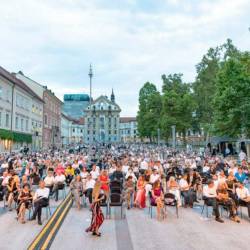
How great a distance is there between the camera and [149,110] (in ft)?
255

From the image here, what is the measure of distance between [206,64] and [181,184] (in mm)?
46075

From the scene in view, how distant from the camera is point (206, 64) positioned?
5625cm

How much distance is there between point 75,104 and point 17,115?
133 meters

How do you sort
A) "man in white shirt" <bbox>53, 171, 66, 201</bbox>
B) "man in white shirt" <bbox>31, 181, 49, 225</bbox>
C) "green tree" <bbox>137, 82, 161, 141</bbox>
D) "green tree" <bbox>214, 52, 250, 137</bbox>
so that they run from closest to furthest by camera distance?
"man in white shirt" <bbox>31, 181, 49, 225</bbox>, "man in white shirt" <bbox>53, 171, 66, 201</bbox>, "green tree" <bbox>214, 52, 250, 137</bbox>, "green tree" <bbox>137, 82, 161, 141</bbox>

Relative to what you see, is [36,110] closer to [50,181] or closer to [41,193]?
[50,181]

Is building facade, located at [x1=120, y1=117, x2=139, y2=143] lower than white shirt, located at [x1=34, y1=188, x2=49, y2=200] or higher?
higher

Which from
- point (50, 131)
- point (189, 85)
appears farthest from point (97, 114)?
point (189, 85)

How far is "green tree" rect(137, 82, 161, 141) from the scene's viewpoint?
75556mm

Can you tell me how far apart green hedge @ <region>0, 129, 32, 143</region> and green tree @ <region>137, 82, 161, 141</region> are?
30900 millimetres

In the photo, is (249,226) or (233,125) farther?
(233,125)

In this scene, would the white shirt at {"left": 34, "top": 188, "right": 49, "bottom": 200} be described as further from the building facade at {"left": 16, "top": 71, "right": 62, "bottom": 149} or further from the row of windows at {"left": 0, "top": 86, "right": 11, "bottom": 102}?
the building facade at {"left": 16, "top": 71, "right": 62, "bottom": 149}

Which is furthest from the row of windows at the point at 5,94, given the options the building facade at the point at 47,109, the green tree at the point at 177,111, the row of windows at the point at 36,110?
the green tree at the point at 177,111

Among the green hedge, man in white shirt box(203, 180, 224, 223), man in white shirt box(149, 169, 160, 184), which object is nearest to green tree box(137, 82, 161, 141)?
the green hedge

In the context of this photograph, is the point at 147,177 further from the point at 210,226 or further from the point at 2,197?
the point at 2,197
